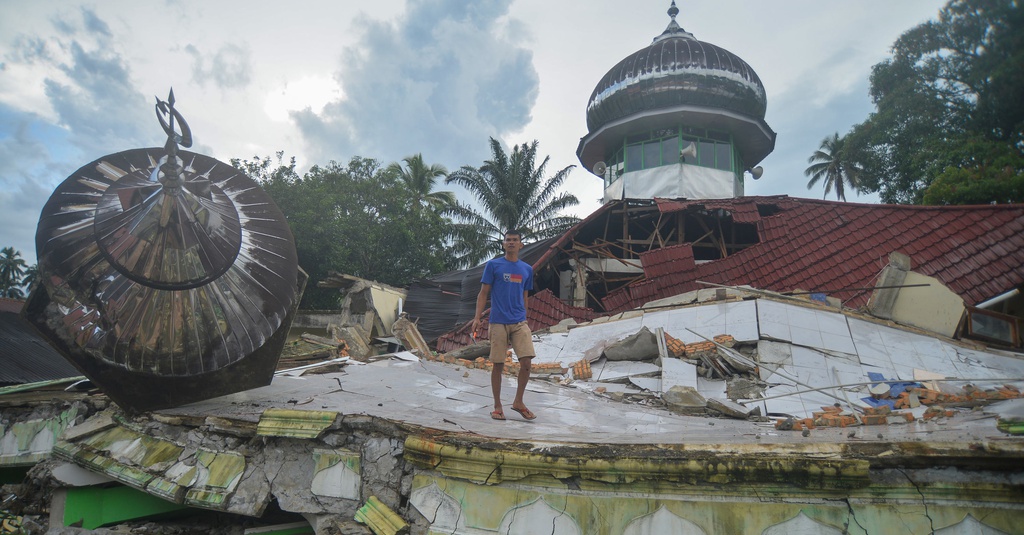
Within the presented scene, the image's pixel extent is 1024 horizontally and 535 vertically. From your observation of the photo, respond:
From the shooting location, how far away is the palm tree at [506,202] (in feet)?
87.2

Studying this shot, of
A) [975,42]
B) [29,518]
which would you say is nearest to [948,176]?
[975,42]

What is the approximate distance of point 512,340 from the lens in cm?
448

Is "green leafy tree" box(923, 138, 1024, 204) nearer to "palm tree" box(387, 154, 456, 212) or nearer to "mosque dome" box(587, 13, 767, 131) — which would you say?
"mosque dome" box(587, 13, 767, 131)

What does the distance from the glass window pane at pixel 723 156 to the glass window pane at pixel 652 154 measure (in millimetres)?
1618

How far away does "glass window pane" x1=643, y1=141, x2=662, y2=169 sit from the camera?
16.5m

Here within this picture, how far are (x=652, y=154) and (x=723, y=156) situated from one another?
202 cm

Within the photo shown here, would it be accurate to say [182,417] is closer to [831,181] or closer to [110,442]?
[110,442]

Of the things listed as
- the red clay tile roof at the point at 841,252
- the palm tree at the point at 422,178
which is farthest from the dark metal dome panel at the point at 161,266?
the palm tree at the point at 422,178

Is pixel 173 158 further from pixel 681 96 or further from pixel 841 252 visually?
pixel 681 96

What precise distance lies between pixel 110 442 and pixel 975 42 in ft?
73.8

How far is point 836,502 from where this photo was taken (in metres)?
2.62

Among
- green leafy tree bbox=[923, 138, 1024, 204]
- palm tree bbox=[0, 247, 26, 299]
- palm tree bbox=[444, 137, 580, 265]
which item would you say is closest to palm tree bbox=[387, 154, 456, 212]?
palm tree bbox=[444, 137, 580, 265]

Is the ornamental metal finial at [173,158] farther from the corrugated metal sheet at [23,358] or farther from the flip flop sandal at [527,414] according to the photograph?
the corrugated metal sheet at [23,358]

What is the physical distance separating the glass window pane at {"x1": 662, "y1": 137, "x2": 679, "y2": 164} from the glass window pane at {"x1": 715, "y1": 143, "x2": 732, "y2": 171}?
3.95 feet
